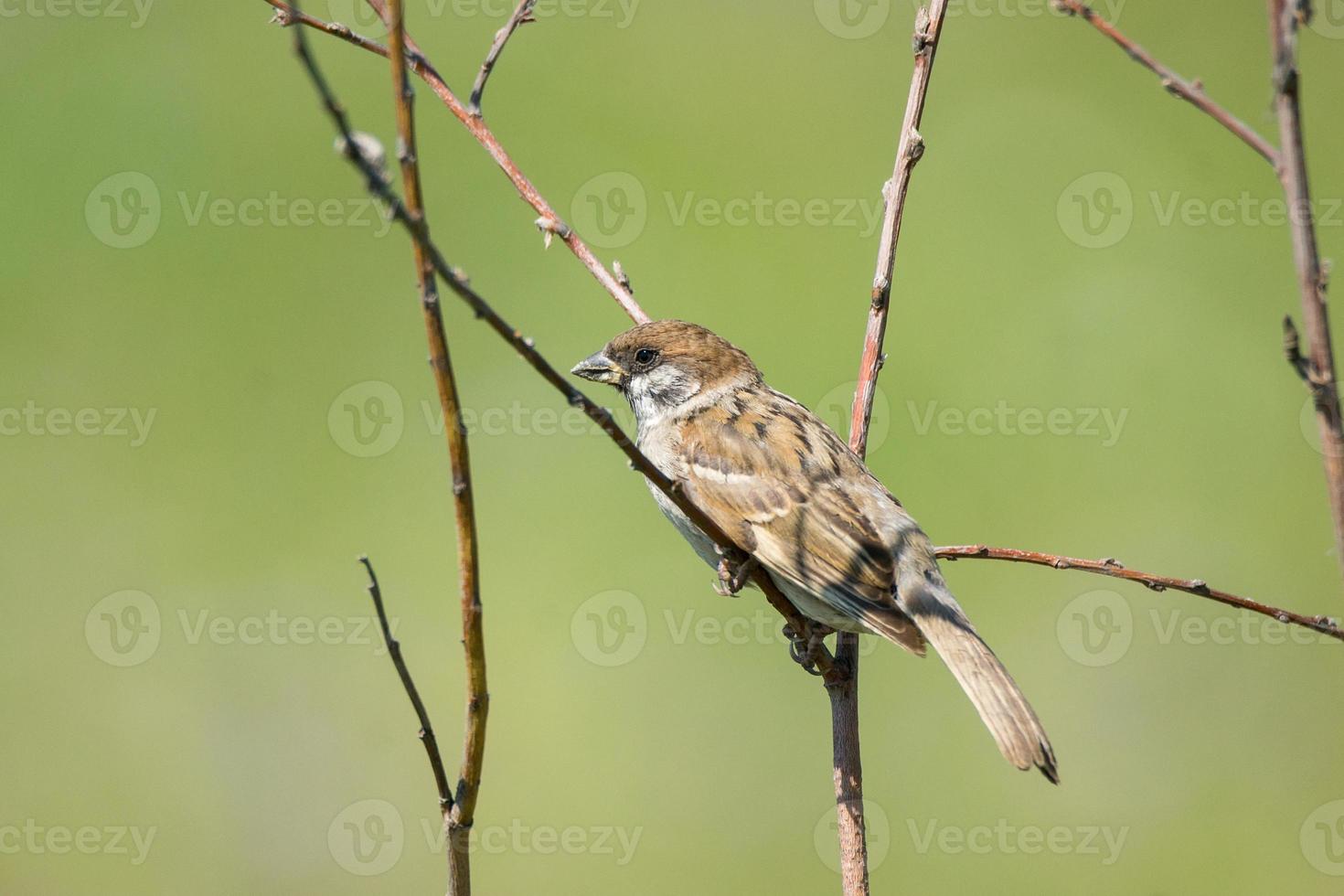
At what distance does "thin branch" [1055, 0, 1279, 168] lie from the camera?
133cm

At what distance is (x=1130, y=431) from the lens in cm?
613

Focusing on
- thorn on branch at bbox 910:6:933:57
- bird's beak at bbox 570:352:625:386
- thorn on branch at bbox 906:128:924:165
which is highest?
thorn on branch at bbox 910:6:933:57

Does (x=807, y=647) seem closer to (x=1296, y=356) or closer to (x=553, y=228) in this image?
(x=553, y=228)

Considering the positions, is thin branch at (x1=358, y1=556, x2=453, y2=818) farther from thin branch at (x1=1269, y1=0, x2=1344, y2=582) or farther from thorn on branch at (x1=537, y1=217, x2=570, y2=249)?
thorn on branch at (x1=537, y1=217, x2=570, y2=249)

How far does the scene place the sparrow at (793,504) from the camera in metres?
2.79

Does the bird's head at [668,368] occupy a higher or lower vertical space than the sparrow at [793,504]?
higher

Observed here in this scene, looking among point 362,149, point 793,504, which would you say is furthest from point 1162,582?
point 362,149

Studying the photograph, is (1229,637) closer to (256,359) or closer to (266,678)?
(266,678)

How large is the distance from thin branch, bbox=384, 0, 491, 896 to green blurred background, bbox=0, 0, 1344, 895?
326 cm

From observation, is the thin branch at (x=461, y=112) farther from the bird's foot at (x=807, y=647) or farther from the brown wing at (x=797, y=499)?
the bird's foot at (x=807, y=647)

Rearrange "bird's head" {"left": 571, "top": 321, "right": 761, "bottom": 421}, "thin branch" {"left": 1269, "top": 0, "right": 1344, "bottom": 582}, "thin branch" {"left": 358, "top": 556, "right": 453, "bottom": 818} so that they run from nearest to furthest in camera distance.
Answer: "thin branch" {"left": 1269, "top": 0, "right": 1344, "bottom": 582} < "thin branch" {"left": 358, "top": 556, "right": 453, "bottom": 818} < "bird's head" {"left": 571, "top": 321, "right": 761, "bottom": 421}

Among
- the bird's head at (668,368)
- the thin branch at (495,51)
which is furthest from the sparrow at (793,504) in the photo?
the thin branch at (495,51)

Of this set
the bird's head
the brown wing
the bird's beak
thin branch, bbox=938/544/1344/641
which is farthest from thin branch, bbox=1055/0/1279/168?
the bird's beak

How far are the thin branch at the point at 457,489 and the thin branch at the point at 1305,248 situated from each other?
818 millimetres
